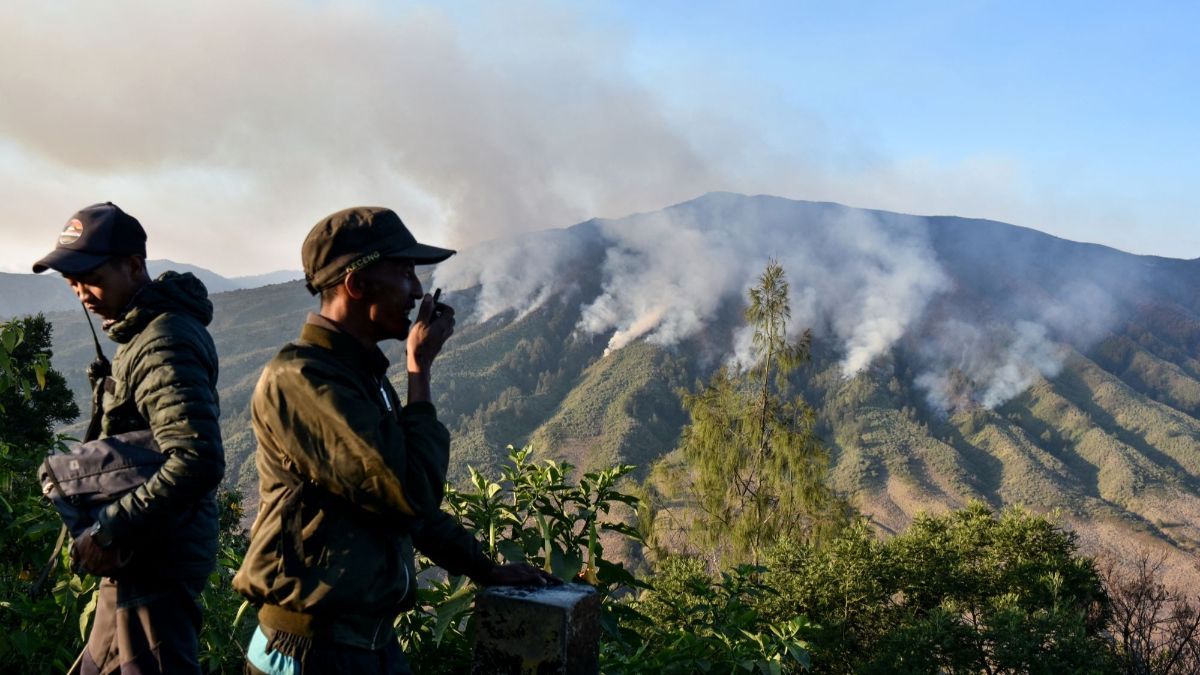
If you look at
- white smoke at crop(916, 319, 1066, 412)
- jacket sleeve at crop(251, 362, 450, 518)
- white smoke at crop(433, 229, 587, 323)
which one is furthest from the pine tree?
white smoke at crop(433, 229, 587, 323)

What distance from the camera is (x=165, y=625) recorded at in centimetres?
243

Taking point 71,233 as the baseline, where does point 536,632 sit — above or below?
below

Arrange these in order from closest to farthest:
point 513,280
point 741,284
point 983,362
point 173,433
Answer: point 173,433
point 983,362
point 741,284
point 513,280

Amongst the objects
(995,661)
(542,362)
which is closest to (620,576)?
(995,661)

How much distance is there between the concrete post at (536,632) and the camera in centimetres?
179

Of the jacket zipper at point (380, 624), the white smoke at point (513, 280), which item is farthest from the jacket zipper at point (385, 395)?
the white smoke at point (513, 280)

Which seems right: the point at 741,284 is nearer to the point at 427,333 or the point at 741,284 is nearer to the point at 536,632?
the point at 427,333

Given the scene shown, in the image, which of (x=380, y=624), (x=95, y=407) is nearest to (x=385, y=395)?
(x=380, y=624)

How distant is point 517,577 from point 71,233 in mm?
1786

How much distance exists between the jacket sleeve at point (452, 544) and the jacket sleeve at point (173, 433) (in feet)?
1.96

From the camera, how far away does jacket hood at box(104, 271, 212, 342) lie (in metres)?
2.50

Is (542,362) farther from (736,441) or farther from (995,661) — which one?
(995,661)

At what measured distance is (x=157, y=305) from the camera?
2516 mm

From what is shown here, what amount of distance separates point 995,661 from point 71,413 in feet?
81.4
